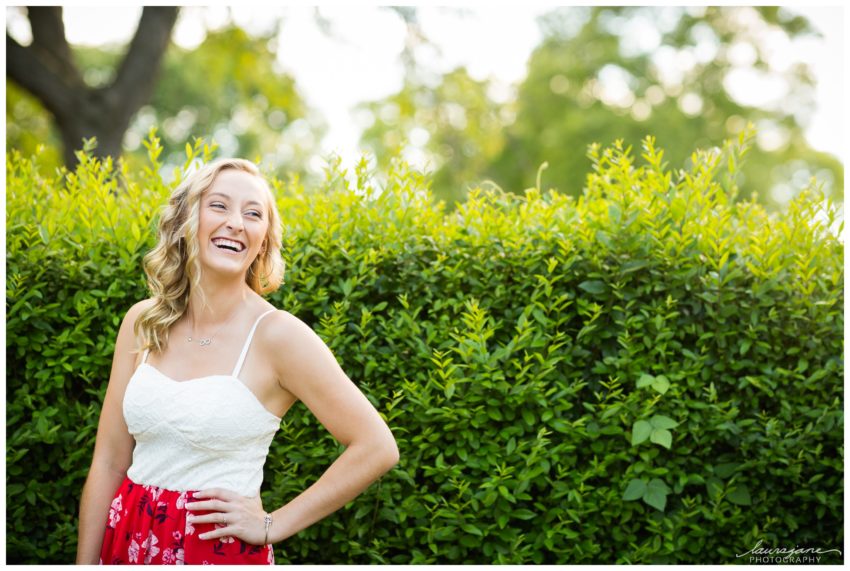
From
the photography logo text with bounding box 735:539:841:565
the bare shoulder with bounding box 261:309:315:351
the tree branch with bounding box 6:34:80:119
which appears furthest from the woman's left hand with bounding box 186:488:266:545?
the tree branch with bounding box 6:34:80:119

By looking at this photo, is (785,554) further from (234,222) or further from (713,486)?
(234,222)

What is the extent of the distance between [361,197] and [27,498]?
2.03m

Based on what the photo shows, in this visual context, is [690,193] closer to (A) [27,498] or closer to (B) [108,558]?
(B) [108,558]

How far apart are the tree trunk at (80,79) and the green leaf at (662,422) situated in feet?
27.5

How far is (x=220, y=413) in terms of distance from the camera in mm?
2314

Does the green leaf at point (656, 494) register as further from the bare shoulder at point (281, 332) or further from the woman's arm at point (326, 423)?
the bare shoulder at point (281, 332)

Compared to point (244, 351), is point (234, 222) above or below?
above

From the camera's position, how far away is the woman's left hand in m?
2.32

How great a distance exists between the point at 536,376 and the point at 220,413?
1.44m

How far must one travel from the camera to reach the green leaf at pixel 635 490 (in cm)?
322

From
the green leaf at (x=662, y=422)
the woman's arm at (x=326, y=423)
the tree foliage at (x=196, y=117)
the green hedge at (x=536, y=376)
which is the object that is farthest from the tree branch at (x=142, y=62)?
the tree foliage at (x=196, y=117)

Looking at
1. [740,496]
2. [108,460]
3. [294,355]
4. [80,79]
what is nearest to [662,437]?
[740,496]

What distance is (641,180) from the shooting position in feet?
11.6

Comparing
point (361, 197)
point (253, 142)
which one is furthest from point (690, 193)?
point (253, 142)
